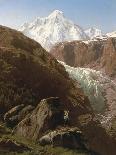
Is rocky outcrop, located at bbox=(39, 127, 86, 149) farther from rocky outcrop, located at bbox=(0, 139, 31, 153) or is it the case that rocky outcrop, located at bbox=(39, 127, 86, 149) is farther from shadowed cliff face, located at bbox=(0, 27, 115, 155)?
shadowed cliff face, located at bbox=(0, 27, 115, 155)

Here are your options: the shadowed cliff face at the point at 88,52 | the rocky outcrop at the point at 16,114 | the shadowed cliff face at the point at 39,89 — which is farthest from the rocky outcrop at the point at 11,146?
the shadowed cliff face at the point at 88,52

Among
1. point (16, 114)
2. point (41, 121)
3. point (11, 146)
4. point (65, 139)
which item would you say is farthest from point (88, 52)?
point (11, 146)

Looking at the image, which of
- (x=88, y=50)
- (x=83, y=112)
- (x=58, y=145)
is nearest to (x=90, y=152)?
(x=58, y=145)

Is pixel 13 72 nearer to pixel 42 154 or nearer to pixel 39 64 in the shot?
pixel 39 64

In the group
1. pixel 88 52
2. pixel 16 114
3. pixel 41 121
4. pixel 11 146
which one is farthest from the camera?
pixel 88 52

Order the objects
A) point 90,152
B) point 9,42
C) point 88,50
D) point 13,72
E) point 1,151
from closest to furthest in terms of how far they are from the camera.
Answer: point 1,151 → point 90,152 → point 13,72 → point 9,42 → point 88,50

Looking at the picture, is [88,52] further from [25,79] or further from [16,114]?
[16,114]
